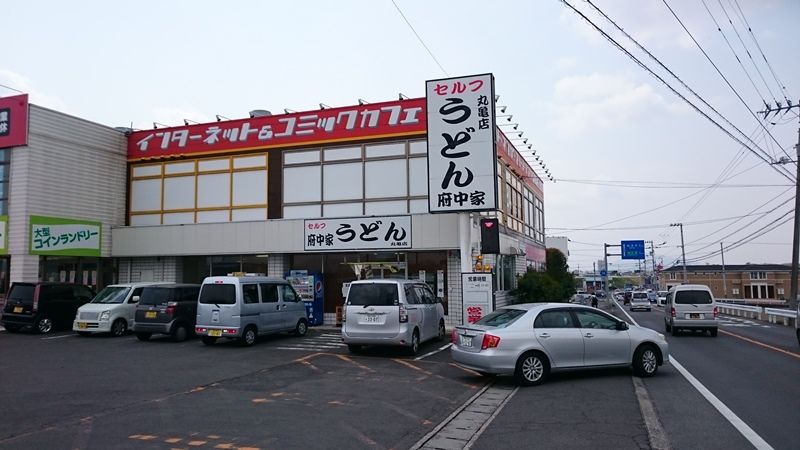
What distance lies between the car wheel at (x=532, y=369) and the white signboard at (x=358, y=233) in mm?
10527

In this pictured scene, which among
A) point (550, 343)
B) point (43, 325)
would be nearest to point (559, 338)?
point (550, 343)

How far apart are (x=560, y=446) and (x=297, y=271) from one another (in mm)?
16677

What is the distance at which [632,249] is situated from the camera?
53.9 m

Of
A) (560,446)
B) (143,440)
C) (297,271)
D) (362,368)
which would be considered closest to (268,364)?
(362,368)

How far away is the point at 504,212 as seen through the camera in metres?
24.7

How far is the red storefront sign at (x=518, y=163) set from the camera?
24.4 m

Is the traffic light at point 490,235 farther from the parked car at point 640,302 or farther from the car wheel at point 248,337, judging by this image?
the parked car at point 640,302

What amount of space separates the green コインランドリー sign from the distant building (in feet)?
245

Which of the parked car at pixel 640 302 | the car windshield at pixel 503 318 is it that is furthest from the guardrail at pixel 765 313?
the car windshield at pixel 503 318

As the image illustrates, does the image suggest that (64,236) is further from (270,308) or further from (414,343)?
(414,343)

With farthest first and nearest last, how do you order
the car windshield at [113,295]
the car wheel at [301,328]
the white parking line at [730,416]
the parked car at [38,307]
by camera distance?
the parked car at [38,307] → the car windshield at [113,295] → the car wheel at [301,328] → the white parking line at [730,416]

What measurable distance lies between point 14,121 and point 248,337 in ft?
46.2

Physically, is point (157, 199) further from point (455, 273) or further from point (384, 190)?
point (455, 273)

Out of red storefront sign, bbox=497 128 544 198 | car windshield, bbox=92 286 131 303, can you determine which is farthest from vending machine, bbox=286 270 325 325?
red storefront sign, bbox=497 128 544 198
